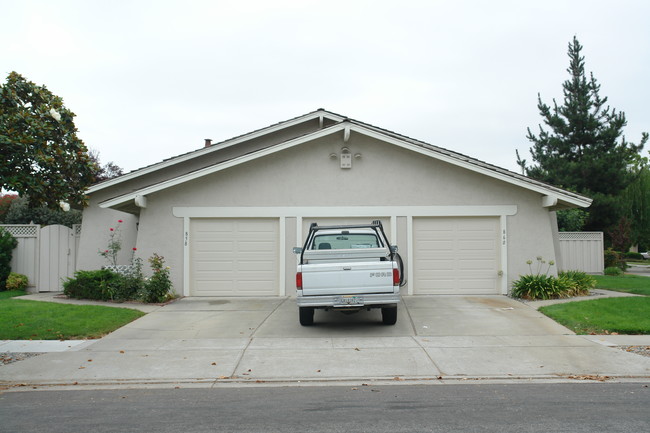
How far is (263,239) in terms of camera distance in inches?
565

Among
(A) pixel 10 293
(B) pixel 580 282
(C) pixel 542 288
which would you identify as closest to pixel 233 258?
(A) pixel 10 293

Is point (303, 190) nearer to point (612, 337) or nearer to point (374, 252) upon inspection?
point (374, 252)

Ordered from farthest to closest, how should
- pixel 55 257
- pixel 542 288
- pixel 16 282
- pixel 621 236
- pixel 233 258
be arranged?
pixel 621 236 < pixel 55 257 < pixel 16 282 < pixel 233 258 < pixel 542 288

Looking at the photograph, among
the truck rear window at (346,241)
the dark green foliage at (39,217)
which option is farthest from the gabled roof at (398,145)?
the dark green foliage at (39,217)

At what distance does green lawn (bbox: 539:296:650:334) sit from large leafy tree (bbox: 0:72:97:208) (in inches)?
384

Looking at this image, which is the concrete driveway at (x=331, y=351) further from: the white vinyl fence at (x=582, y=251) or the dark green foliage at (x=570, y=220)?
the dark green foliage at (x=570, y=220)

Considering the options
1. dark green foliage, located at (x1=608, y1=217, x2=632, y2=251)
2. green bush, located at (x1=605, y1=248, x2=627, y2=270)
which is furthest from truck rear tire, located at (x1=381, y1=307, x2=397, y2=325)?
dark green foliage, located at (x1=608, y1=217, x2=632, y2=251)

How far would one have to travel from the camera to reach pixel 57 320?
10.7 m

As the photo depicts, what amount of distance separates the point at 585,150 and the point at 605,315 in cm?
2328

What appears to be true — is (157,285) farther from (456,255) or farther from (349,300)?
(456,255)

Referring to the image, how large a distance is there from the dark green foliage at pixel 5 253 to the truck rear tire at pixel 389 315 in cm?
1158

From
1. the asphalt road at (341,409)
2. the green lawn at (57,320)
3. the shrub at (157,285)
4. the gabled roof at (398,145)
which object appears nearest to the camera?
the asphalt road at (341,409)

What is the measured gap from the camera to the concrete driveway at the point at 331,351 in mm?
7441

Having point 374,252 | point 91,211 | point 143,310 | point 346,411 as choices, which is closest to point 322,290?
point 374,252
